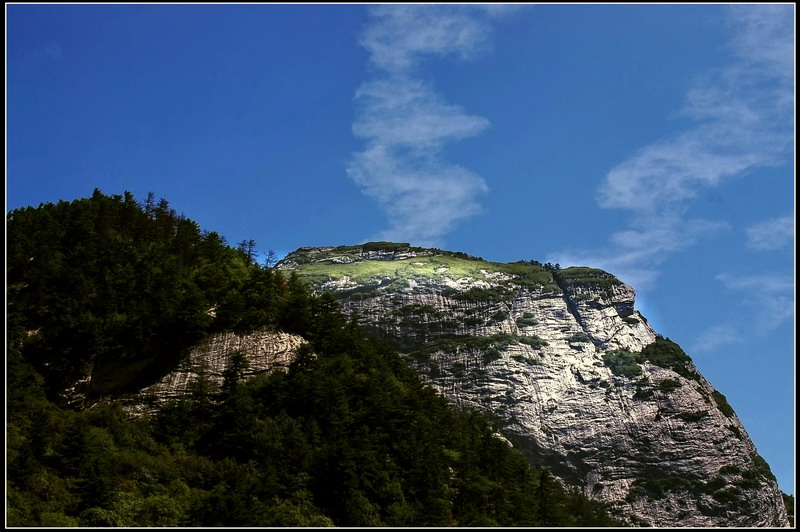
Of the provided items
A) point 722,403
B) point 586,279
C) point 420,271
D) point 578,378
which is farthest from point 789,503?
point 420,271

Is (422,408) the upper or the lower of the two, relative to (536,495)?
upper

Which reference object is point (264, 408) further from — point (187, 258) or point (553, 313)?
point (553, 313)

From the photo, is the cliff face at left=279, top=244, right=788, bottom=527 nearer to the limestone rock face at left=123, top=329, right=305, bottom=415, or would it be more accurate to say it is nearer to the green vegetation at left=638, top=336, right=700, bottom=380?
the green vegetation at left=638, top=336, right=700, bottom=380

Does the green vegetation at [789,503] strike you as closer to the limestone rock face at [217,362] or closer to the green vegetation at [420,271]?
the green vegetation at [420,271]

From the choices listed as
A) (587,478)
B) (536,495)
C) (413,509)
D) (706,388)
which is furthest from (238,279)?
(706,388)

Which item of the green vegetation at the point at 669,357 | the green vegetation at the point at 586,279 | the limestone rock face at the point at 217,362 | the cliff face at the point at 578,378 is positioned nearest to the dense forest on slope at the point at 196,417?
the limestone rock face at the point at 217,362

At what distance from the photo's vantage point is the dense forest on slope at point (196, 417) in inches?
1527

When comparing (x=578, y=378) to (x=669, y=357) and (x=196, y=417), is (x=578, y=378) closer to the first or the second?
(x=669, y=357)

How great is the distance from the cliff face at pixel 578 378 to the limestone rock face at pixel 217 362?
6211cm

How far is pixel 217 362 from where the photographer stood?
51.1 meters

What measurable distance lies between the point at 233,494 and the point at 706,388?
→ 107168mm

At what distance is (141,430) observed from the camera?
4553 cm

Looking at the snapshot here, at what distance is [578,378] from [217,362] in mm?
80705

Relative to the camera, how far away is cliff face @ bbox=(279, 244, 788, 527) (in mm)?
102500
